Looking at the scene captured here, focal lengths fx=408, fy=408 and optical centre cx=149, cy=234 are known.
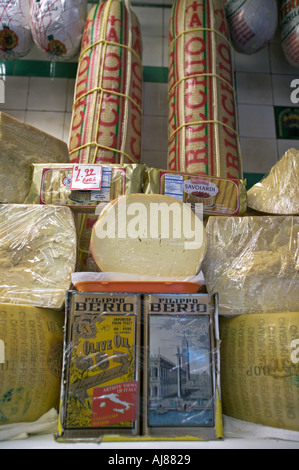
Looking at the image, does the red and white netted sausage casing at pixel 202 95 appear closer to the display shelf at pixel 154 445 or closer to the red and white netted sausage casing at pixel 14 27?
the red and white netted sausage casing at pixel 14 27

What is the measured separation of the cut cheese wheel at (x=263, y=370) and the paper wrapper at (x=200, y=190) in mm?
586

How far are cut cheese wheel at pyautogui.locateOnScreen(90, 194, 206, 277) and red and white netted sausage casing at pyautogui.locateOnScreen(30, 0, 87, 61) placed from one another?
5.17ft

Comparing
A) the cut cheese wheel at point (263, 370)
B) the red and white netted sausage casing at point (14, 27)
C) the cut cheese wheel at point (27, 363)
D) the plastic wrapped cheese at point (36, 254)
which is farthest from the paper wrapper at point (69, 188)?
the red and white netted sausage casing at point (14, 27)

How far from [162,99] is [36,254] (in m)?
1.97

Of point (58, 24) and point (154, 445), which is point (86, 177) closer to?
point (154, 445)

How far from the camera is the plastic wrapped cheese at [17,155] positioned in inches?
70.8

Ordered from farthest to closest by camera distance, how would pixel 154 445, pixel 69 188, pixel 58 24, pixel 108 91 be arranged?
1. pixel 58 24
2. pixel 108 91
3. pixel 69 188
4. pixel 154 445

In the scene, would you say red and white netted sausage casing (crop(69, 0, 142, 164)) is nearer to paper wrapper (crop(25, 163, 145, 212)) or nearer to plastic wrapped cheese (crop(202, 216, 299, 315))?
paper wrapper (crop(25, 163, 145, 212))

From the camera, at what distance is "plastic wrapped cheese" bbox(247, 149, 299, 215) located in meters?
1.84

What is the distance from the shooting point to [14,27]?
263 centimetres

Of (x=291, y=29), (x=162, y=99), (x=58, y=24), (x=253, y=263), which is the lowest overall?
(x=253, y=263)

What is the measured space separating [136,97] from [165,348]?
174 centimetres

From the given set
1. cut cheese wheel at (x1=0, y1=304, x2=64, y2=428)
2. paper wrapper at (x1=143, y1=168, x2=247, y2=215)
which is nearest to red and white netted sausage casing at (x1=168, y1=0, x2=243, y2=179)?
paper wrapper at (x1=143, y1=168, x2=247, y2=215)

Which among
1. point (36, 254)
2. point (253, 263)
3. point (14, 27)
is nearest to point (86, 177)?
point (36, 254)
